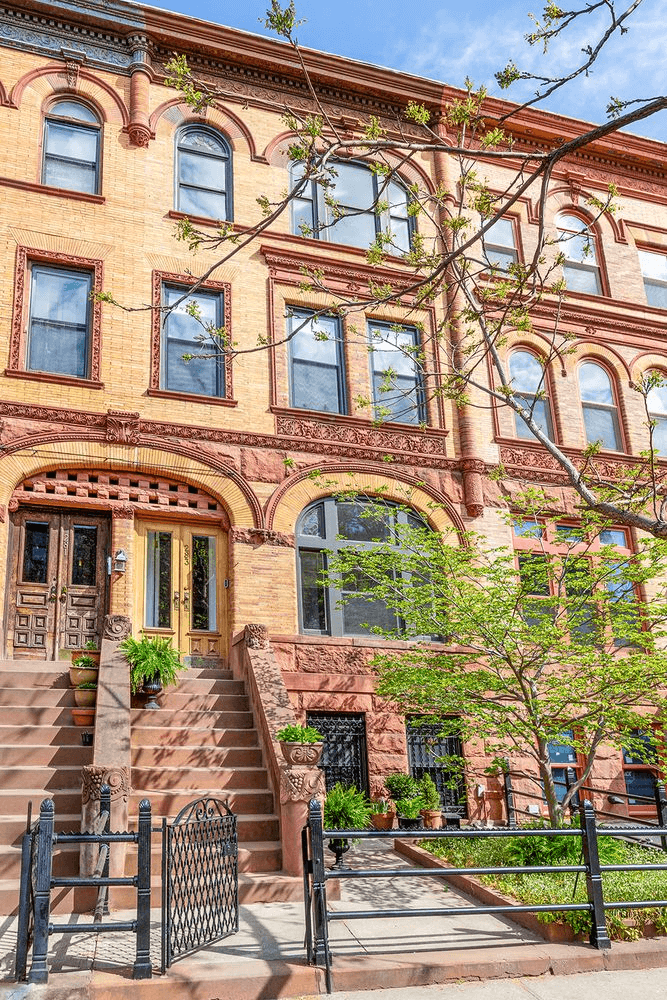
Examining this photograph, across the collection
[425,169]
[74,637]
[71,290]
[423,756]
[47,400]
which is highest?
[425,169]

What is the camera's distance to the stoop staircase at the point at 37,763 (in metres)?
8.16

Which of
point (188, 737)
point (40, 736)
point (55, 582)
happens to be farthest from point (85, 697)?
point (55, 582)

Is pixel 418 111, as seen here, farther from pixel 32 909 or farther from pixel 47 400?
pixel 32 909

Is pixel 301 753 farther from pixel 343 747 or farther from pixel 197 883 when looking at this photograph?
pixel 343 747

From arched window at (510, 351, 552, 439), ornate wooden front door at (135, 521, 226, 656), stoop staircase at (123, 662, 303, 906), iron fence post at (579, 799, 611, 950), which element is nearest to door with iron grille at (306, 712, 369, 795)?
ornate wooden front door at (135, 521, 226, 656)

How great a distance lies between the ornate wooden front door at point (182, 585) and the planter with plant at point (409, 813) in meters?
3.77

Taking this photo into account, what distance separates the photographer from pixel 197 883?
6691mm

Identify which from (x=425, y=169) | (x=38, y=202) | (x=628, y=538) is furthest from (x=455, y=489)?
(x=38, y=202)

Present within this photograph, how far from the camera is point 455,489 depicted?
16.1 metres

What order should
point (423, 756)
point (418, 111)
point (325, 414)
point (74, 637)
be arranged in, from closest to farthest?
point (418, 111), point (74, 637), point (423, 756), point (325, 414)

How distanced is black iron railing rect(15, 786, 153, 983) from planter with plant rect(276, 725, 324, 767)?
2.96 m

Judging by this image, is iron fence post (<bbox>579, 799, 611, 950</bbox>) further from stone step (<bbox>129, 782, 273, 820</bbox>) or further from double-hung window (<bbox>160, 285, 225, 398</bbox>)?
double-hung window (<bbox>160, 285, 225, 398</bbox>)

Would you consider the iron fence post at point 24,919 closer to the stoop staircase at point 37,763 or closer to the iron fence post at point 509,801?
the stoop staircase at point 37,763

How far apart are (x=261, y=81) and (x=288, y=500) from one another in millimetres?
8795
